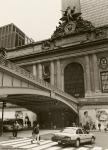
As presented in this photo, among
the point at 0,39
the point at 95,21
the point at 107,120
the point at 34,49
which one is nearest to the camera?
the point at 107,120

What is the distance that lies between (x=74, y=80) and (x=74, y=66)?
3.07m

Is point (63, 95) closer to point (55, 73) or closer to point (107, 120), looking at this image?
point (107, 120)

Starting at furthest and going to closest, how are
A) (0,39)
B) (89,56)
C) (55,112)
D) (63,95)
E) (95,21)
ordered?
(0,39) → (95,21) → (89,56) → (55,112) → (63,95)

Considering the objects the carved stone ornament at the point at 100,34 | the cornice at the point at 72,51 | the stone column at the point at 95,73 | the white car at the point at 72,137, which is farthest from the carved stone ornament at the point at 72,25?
the white car at the point at 72,137

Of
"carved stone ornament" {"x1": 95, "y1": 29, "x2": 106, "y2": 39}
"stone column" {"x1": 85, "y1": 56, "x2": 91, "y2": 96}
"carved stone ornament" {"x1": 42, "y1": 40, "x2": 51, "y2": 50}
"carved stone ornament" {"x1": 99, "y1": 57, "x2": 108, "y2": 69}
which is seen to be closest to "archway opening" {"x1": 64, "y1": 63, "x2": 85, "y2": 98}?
"stone column" {"x1": 85, "y1": 56, "x2": 91, "y2": 96}

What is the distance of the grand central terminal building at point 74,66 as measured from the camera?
3922 cm

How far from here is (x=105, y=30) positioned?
146 feet

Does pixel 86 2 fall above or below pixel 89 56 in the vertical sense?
above

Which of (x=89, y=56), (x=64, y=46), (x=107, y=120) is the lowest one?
(x=107, y=120)

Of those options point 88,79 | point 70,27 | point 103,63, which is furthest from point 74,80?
point 70,27

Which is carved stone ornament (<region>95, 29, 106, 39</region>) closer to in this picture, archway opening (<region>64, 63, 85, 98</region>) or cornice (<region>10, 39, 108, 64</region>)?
cornice (<region>10, 39, 108, 64</region>)

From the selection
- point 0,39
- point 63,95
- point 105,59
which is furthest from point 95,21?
point 0,39

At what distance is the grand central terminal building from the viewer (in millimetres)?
39219

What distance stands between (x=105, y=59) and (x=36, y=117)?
1802cm
